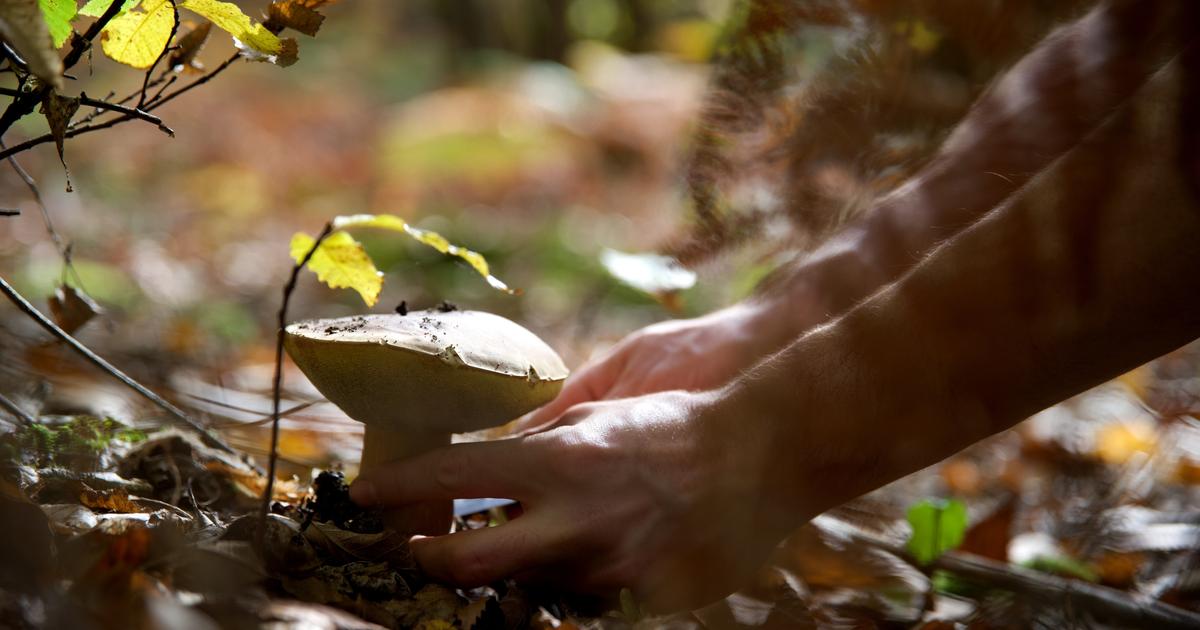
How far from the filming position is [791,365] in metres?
1.15

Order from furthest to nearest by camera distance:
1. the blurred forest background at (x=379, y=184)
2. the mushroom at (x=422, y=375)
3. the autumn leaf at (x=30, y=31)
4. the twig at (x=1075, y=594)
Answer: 1. the blurred forest background at (x=379, y=184)
2. the twig at (x=1075, y=594)
3. the mushroom at (x=422, y=375)
4. the autumn leaf at (x=30, y=31)

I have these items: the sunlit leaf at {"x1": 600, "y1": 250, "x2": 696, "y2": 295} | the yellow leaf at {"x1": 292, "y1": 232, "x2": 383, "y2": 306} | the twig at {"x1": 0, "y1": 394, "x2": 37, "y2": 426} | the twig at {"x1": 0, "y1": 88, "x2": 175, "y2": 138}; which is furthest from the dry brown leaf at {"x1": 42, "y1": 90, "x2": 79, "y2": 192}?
the sunlit leaf at {"x1": 600, "y1": 250, "x2": 696, "y2": 295}

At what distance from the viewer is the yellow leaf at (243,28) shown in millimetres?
983

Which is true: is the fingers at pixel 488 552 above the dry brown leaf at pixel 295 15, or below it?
below

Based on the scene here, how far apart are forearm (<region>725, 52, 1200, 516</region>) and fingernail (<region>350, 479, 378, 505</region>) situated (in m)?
0.51

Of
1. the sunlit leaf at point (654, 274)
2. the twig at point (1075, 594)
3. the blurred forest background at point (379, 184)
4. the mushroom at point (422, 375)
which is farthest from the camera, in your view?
the blurred forest background at point (379, 184)

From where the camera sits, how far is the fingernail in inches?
43.0

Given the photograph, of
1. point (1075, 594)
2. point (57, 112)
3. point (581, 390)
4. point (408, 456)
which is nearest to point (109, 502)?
point (408, 456)

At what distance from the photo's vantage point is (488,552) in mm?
1016

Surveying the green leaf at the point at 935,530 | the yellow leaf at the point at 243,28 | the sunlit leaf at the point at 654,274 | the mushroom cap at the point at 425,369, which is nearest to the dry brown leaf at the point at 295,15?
the yellow leaf at the point at 243,28

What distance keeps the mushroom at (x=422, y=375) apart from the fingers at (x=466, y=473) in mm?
55

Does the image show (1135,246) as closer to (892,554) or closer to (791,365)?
(791,365)

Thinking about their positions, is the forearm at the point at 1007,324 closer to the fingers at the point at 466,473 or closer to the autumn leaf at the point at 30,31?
the fingers at the point at 466,473

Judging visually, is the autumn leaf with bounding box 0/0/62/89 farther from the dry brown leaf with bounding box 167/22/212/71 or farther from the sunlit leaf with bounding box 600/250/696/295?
the sunlit leaf with bounding box 600/250/696/295
